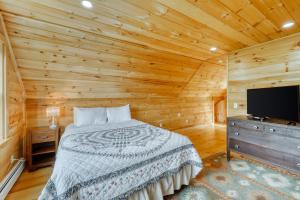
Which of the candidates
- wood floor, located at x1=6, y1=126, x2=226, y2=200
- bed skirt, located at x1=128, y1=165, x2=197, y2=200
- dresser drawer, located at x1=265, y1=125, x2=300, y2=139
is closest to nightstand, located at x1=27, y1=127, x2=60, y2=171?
wood floor, located at x1=6, y1=126, x2=226, y2=200

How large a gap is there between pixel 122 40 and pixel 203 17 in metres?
1.23

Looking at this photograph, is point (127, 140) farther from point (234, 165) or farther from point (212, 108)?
point (212, 108)

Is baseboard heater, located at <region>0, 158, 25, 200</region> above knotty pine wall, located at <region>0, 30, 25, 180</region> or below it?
below

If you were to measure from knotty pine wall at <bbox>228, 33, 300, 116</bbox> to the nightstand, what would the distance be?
347 cm

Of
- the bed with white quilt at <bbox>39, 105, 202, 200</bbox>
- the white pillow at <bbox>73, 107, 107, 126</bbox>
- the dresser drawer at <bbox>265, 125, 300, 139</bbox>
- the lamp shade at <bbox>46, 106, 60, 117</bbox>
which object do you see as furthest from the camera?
the white pillow at <bbox>73, 107, 107, 126</bbox>

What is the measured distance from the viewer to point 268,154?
85.1 inches

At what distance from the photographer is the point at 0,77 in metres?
1.95

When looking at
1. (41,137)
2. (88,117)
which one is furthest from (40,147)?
(88,117)

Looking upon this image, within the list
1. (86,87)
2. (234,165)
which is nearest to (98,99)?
(86,87)

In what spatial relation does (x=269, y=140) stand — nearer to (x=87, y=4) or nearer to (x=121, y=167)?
(x=121, y=167)

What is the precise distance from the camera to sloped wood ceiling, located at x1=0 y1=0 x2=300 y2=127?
5.42 ft

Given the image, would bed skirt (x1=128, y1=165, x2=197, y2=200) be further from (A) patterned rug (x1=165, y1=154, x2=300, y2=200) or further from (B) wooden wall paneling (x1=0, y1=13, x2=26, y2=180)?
(B) wooden wall paneling (x1=0, y1=13, x2=26, y2=180)

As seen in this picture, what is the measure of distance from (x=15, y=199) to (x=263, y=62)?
4.16 metres

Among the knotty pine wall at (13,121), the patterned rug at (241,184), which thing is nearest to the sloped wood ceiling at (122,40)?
the knotty pine wall at (13,121)
